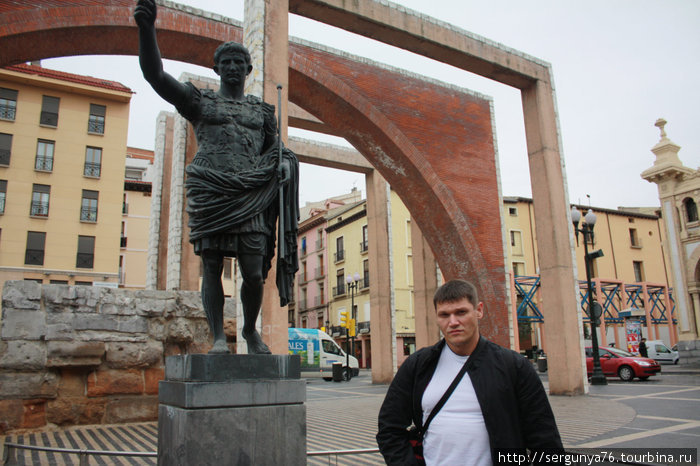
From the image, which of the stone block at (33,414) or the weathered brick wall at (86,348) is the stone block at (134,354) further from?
the stone block at (33,414)

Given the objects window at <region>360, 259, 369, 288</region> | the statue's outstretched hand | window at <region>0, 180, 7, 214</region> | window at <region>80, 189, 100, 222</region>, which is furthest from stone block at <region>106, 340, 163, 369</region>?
window at <region>360, 259, 369, 288</region>

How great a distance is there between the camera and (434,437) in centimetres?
191

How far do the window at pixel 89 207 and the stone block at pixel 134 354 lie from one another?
22.2 m

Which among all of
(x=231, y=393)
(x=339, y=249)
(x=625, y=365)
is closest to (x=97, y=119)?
(x=339, y=249)

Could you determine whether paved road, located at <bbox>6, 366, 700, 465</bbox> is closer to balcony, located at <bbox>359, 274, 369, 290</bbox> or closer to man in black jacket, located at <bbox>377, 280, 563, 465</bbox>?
man in black jacket, located at <bbox>377, 280, 563, 465</bbox>

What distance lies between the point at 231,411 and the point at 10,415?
540cm

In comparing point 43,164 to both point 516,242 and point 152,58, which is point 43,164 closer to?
point 152,58

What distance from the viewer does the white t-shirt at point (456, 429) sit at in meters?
1.84

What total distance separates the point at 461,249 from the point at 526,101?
4.26 metres

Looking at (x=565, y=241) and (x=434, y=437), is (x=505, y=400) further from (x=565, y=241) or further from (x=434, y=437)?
(x=565, y=241)

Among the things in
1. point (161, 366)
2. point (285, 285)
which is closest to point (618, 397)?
point (161, 366)

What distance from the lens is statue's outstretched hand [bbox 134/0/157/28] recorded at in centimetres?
268

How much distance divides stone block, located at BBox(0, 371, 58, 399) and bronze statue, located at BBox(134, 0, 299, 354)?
493 cm

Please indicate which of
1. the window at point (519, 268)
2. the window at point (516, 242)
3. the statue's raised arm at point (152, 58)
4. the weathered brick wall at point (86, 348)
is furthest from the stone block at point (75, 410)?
the window at point (519, 268)
